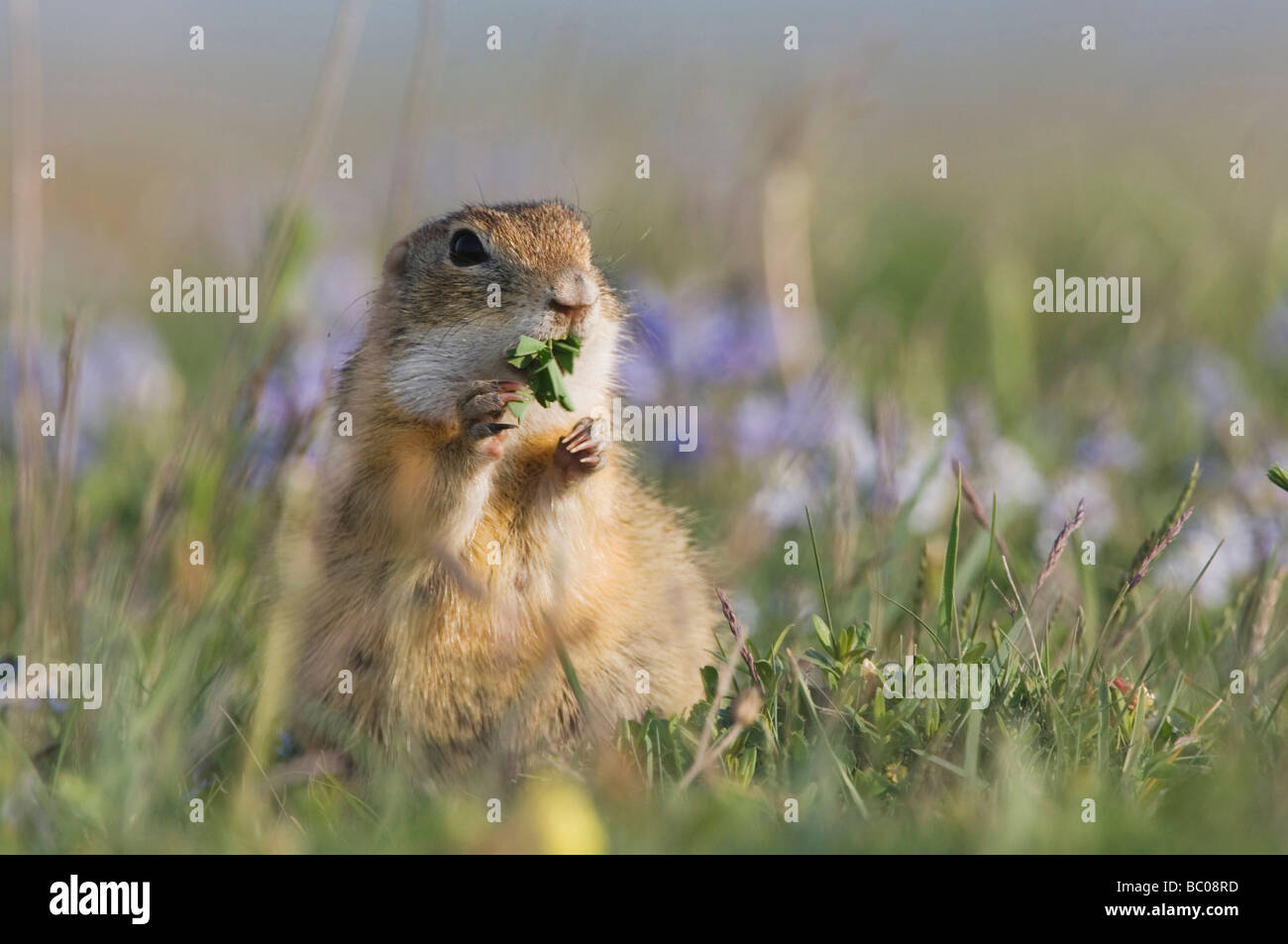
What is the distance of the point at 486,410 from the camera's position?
5043 millimetres

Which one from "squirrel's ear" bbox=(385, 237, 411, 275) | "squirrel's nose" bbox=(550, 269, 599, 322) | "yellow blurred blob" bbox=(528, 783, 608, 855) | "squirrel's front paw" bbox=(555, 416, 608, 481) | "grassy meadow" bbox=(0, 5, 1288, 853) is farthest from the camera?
"squirrel's ear" bbox=(385, 237, 411, 275)

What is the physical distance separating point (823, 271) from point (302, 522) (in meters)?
5.27

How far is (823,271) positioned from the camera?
10.2m

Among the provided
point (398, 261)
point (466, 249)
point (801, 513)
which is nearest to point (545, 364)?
point (466, 249)

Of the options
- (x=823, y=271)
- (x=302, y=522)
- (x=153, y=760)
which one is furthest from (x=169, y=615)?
(x=823, y=271)

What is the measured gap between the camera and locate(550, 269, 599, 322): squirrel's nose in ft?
16.3

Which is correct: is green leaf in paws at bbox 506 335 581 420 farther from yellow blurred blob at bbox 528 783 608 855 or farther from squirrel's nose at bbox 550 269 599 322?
yellow blurred blob at bbox 528 783 608 855

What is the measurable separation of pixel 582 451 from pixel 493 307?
0.56 m

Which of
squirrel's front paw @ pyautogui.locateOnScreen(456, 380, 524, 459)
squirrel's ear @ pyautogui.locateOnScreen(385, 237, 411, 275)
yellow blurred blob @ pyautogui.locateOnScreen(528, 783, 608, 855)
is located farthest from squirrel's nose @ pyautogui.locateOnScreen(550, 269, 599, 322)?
→ yellow blurred blob @ pyautogui.locateOnScreen(528, 783, 608, 855)

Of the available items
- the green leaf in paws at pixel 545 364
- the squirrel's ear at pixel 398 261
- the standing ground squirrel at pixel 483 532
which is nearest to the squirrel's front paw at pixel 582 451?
the standing ground squirrel at pixel 483 532

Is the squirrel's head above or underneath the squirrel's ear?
underneath

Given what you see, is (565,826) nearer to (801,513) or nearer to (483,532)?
(483,532)

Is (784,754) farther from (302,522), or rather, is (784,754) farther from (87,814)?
(302,522)
